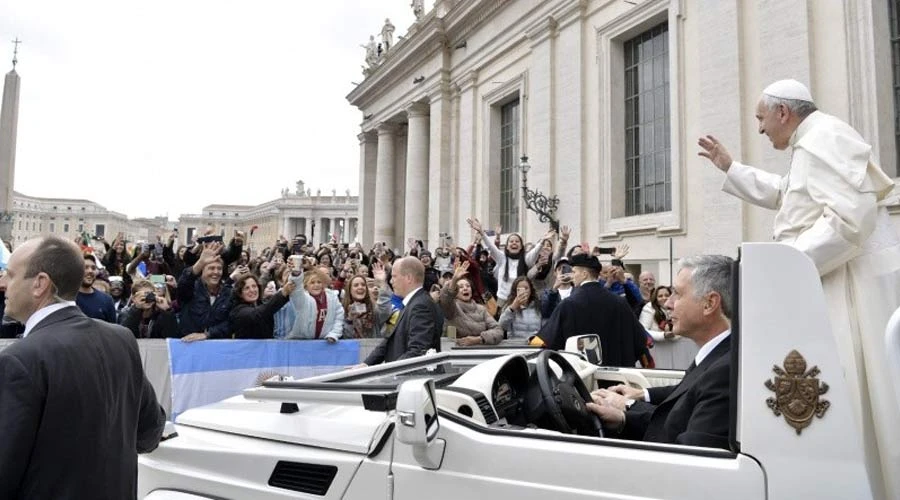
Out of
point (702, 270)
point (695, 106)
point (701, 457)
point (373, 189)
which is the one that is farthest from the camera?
point (373, 189)

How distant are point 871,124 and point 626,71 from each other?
314 inches

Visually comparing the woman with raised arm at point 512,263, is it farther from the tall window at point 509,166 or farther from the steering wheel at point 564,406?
the tall window at point 509,166

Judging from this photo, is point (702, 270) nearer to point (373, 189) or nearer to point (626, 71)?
point (626, 71)

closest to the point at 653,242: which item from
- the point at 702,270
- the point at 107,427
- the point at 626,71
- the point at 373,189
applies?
the point at 626,71

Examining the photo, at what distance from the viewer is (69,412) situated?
7.34ft

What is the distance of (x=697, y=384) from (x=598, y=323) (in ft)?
10.6

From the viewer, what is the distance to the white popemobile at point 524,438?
184cm

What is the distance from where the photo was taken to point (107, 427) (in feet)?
7.80

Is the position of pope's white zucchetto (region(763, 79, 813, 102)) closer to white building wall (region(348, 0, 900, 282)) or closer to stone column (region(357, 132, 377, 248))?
white building wall (region(348, 0, 900, 282))

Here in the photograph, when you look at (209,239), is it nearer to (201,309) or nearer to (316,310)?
(201,309)

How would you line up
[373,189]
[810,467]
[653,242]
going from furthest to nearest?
[373,189], [653,242], [810,467]

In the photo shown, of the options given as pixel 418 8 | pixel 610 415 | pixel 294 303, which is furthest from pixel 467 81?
pixel 610 415

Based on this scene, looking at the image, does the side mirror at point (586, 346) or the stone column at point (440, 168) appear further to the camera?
the stone column at point (440, 168)

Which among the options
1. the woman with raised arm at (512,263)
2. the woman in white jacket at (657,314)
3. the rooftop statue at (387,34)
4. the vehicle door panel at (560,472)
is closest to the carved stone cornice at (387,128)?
the rooftop statue at (387,34)
